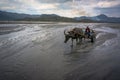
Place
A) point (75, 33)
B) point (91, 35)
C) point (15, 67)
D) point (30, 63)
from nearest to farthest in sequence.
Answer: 1. point (15, 67)
2. point (30, 63)
3. point (75, 33)
4. point (91, 35)

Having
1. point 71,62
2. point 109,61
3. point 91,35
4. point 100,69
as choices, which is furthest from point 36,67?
point 91,35

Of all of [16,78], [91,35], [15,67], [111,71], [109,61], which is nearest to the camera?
[16,78]

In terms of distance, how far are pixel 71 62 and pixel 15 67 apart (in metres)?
3.90

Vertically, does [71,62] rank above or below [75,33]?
below

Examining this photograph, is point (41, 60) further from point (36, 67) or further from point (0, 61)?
point (0, 61)

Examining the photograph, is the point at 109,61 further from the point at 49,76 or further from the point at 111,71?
the point at 49,76

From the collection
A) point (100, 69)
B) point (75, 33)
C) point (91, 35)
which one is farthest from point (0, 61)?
point (91, 35)

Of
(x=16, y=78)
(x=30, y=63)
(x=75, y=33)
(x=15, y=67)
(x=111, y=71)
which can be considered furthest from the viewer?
(x=75, y=33)

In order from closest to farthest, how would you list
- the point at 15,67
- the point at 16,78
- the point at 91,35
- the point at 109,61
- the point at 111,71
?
1. the point at 16,78
2. the point at 111,71
3. the point at 15,67
4. the point at 109,61
5. the point at 91,35

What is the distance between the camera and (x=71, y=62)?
12414 millimetres

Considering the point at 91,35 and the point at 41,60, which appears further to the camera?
the point at 91,35

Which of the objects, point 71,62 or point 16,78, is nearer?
point 16,78

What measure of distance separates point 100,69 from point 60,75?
2711mm

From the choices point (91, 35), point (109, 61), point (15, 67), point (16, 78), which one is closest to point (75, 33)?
point (91, 35)
